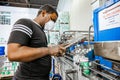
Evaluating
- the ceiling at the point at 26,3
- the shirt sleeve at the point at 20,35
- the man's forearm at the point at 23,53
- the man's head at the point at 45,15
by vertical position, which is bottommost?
the man's forearm at the point at 23,53

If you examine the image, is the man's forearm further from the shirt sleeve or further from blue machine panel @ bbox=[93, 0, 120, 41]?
blue machine panel @ bbox=[93, 0, 120, 41]

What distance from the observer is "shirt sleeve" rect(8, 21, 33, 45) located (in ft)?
3.71

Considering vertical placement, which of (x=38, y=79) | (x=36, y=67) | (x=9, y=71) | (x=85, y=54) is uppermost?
(x=85, y=54)

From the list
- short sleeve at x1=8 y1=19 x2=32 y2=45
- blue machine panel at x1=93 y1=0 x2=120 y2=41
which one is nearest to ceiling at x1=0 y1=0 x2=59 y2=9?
blue machine panel at x1=93 y1=0 x2=120 y2=41

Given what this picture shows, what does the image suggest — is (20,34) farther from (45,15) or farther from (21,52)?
(45,15)

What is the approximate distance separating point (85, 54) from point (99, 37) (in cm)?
25

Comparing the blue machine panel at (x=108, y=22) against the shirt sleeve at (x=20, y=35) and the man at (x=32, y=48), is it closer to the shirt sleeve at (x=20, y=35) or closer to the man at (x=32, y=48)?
the man at (x=32, y=48)

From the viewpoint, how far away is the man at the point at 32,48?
112 cm

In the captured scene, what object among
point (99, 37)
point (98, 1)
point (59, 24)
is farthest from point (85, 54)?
point (59, 24)

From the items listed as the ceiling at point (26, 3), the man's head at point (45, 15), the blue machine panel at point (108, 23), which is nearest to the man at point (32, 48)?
the man's head at point (45, 15)

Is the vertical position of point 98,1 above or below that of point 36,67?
above

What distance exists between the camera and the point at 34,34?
1312 millimetres

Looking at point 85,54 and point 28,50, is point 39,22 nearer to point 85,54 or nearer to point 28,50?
point 28,50

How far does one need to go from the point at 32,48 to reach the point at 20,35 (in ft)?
0.50
